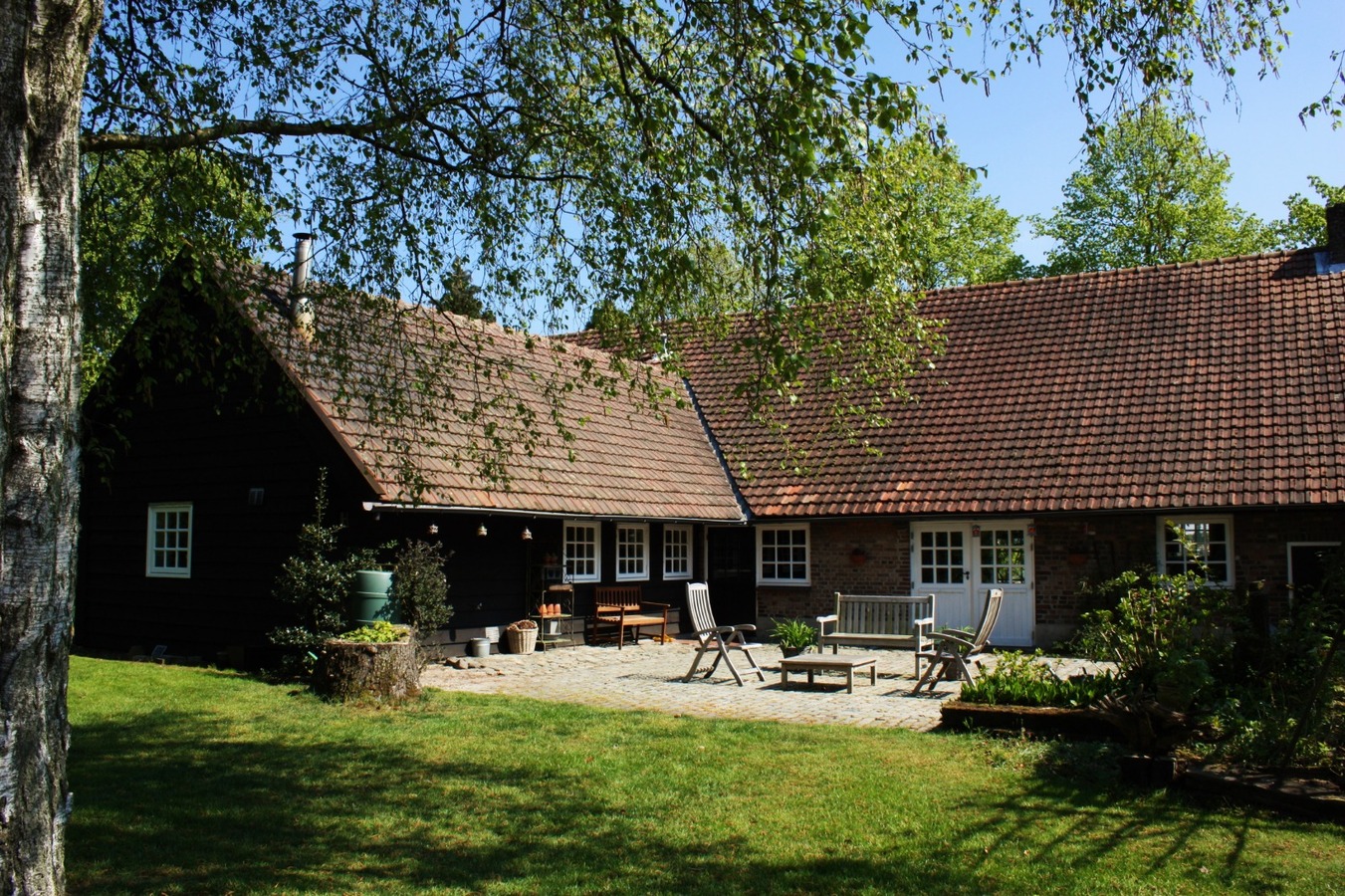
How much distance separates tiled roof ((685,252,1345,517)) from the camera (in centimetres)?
1706

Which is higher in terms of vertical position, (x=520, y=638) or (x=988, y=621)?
(x=988, y=621)

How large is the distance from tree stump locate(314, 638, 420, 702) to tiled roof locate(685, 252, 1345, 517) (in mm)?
6409

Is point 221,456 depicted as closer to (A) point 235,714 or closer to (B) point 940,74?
(A) point 235,714

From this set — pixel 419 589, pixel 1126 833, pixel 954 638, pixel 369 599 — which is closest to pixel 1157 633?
pixel 1126 833

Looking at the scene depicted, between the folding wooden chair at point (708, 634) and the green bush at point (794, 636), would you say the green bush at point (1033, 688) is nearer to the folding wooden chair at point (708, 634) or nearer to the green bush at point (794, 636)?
the folding wooden chair at point (708, 634)

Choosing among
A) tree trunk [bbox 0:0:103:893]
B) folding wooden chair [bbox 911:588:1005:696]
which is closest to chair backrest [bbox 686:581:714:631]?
folding wooden chair [bbox 911:588:1005:696]

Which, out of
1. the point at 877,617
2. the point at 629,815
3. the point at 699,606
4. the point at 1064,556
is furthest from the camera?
the point at 1064,556

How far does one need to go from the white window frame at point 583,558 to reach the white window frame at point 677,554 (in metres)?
1.99

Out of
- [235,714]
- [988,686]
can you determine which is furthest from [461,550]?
[988,686]

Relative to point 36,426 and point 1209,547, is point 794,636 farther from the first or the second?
point 36,426

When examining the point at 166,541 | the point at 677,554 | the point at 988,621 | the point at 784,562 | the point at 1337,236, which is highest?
the point at 1337,236

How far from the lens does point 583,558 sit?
18422mm

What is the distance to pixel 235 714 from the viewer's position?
424 inches

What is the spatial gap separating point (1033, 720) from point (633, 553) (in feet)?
35.2
